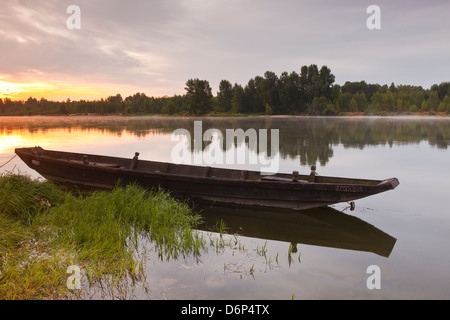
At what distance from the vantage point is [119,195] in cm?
993

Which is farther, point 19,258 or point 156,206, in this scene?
point 156,206

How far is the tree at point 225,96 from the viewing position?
443 feet

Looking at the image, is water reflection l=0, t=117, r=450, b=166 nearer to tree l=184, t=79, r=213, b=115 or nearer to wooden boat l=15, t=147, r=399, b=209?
wooden boat l=15, t=147, r=399, b=209

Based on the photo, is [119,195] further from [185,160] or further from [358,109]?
[358,109]

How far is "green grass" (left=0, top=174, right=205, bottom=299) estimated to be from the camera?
222 inches

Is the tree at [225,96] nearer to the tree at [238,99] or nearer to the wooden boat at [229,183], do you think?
the tree at [238,99]

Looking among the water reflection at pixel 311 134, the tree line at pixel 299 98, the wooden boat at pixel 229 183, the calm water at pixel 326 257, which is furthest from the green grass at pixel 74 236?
the tree line at pixel 299 98

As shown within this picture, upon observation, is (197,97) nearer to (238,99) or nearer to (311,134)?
(238,99)

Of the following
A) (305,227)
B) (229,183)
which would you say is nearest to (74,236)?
(229,183)


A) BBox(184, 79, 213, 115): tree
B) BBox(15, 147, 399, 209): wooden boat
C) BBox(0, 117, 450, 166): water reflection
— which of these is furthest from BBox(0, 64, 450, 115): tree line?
BBox(15, 147, 399, 209): wooden boat

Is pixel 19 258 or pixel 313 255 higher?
pixel 19 258

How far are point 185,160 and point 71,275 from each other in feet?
57.1
